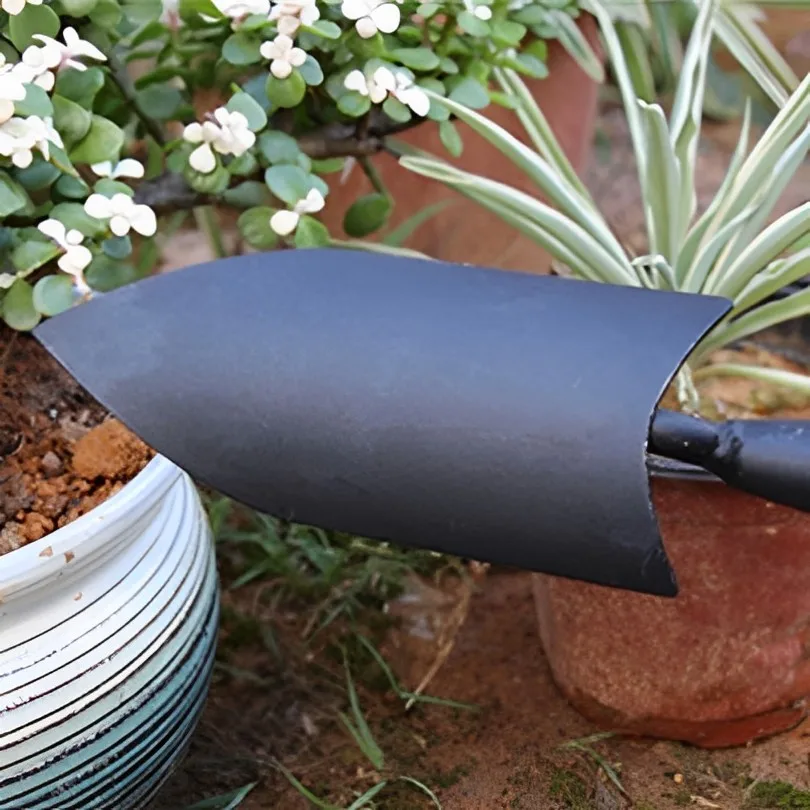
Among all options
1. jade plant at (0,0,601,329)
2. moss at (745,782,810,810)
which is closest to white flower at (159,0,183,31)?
jade plant at (0,0,601,329)

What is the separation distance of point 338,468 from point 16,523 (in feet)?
1.19

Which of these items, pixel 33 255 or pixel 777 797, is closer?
pixel 33 255

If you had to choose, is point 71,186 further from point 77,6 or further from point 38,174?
point 77,6

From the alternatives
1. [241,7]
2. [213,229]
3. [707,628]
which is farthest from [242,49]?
[707,628]

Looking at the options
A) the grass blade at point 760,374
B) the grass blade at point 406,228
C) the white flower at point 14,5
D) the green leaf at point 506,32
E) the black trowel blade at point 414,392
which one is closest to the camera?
the black trowel blade at point 414,392

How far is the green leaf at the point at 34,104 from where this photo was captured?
0.69 metres

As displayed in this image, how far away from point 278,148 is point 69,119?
0.18m

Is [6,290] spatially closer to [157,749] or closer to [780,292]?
[157,749]

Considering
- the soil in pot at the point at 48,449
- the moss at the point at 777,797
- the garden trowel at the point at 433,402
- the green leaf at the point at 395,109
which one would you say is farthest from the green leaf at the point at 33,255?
the moss at the point at 777,797

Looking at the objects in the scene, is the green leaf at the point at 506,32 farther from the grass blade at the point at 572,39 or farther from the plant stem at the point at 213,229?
the plant stem at the point at 213,229

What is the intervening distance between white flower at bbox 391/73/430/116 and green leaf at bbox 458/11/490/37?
3.0 inches

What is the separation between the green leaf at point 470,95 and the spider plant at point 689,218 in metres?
0.02

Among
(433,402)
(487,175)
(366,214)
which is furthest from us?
(487,175)

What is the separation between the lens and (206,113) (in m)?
0.85
